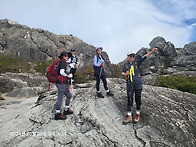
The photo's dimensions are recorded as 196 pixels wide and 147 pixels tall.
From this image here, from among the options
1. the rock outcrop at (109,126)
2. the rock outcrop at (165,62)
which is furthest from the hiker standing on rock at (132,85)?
the rock outcrop at (165,62)

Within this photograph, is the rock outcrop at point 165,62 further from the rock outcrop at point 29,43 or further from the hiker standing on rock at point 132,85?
the hiker standing on rock at point 132,85

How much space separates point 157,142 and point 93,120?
6.68ft

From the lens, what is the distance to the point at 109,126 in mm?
3846

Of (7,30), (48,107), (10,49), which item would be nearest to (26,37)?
(10,49)

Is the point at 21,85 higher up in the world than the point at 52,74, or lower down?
lower down

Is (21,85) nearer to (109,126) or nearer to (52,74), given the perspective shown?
(52,74)

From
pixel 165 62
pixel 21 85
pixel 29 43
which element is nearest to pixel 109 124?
pixel 21 85


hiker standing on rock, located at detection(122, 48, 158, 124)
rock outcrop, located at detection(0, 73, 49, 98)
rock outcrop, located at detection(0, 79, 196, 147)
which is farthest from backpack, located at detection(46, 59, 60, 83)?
rock outcrop, located at detection(0, 73, 49, 98)

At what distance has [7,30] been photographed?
4866cm

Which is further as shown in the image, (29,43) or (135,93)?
(29,43)

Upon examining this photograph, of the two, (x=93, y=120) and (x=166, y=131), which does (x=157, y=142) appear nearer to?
(x=166, y=131)

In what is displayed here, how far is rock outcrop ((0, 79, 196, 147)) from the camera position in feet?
10.9

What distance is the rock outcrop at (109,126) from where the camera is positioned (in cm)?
331

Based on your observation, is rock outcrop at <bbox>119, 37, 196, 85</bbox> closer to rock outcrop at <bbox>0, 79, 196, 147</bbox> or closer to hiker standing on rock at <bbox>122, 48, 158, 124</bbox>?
rock outcrop at <bbox>0, 79, 196, 147</bbox>
